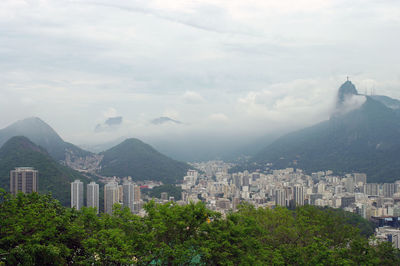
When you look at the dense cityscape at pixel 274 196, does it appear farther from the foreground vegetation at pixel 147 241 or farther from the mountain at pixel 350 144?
the foreground vegetation at pixel 147 241

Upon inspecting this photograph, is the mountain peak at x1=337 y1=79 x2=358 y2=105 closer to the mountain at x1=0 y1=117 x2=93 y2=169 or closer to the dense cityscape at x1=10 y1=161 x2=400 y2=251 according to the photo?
the dense cityscape at x1=10 y1=161 x2=400 y2=251

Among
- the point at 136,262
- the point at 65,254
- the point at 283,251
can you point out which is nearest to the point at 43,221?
the point at 65,254

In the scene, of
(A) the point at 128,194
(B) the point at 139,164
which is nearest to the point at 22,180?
(A) the point at 128,194

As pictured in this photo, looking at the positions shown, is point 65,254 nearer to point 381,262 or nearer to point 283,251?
point 283,251

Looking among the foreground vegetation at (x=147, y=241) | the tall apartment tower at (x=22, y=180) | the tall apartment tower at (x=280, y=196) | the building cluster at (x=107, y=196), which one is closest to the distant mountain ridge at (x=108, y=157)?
the tall apartment tower at (x=280, y=196)

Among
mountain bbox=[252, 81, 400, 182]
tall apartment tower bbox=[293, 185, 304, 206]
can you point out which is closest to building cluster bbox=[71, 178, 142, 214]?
tall apartment tower bbox=[293, 185, 304, 206]
